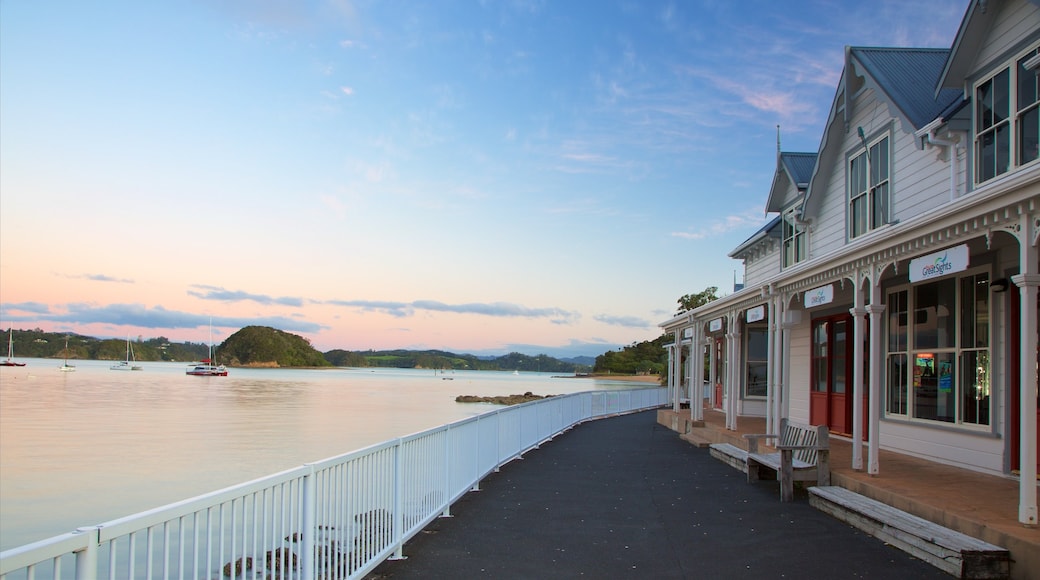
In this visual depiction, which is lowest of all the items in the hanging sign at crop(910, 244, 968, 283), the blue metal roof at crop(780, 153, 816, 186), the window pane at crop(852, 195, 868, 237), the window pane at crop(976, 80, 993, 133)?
the hanging sign at crop(910, 244, 968, 283)

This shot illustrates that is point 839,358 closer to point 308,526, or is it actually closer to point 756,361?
point 756,361

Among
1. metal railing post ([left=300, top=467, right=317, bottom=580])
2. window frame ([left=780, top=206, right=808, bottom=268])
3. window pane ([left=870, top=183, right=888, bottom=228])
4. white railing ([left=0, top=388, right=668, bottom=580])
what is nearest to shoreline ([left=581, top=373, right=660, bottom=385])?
window frame ([left=780, top=206, right=808, bottom=268])

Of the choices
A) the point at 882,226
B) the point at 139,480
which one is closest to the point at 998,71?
the point at 882,226

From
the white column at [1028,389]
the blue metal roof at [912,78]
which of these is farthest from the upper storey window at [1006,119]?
the white column at [1028,389]

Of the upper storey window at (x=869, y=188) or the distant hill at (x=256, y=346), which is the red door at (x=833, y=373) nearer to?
the upper storey window at (x=869, y=188)

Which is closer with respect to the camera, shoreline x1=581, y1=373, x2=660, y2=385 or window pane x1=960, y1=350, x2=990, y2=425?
window pane x1=960, y1=350, x2=990, y2=425

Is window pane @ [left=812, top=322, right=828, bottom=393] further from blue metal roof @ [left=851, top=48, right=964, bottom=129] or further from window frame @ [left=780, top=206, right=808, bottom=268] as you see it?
blue metal roof @ [left=851, top=48, right=964, bottom=129]

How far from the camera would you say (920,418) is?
39.3 feet

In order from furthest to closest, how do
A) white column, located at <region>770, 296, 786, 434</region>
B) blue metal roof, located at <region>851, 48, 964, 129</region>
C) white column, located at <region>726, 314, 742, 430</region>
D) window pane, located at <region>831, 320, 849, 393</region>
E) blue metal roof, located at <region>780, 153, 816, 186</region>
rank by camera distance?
blue metal roof, located at <region>780, 153, 816, 186</region> < white column, located at <region>726, 314, 742, 430</region> < window pane, located at <region>831, 320, 849, 393</region> < white column, located at <region>770, 296, 786, 434</region> < blue metal roof, located at <region>851, 48, 964, 129</region>

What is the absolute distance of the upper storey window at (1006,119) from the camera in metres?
9.62

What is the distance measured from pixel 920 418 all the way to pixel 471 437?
681 cm

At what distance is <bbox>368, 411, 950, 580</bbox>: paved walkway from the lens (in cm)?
695

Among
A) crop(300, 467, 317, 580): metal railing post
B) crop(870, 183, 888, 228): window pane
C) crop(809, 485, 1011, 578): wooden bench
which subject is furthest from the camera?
crop(870, 183, 888, 228): window pane

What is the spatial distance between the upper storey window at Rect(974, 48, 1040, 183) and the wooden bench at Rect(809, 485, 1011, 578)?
15.1 ft
